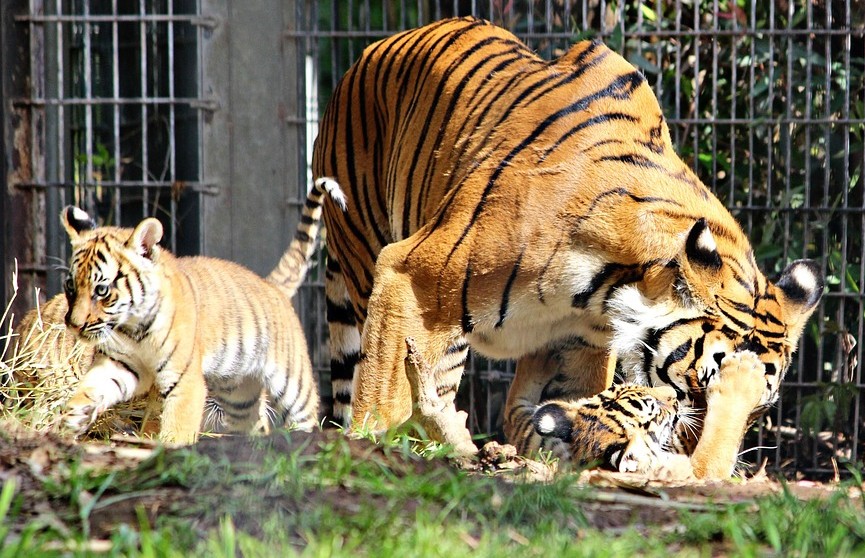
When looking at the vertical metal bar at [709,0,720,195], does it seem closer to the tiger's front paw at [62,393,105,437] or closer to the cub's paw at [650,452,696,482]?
the cub's paw at [650,452,696,482]

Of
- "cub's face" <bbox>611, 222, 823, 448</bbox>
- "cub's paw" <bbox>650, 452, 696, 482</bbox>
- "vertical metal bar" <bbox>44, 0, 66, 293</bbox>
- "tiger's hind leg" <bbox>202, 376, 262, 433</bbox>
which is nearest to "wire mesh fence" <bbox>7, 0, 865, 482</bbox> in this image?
"vertical metal bar" <bbox>44, 0, 66, 293</bbox>

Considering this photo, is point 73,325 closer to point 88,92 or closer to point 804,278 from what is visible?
point 88,92

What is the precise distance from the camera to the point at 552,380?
4.78 metres

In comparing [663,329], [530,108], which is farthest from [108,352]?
[663,329]

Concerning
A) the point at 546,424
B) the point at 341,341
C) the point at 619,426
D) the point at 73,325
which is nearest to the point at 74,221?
the point at 73,325

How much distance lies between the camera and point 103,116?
6.84 metres

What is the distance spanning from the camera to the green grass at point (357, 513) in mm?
2242

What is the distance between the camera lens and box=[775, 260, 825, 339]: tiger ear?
409cm

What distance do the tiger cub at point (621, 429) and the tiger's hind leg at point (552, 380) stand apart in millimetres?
623

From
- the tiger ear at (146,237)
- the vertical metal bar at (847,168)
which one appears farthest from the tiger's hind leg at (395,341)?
the vertical metal bar at (847,168)

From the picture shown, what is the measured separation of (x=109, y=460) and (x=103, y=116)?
14.6 feet

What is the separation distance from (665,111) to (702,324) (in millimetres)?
3079

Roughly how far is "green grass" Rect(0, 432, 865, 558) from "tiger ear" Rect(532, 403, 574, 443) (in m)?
0.82

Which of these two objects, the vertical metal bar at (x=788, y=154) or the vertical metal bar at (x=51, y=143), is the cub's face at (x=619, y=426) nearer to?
the vertical metal bar at (x=788, y=154)
